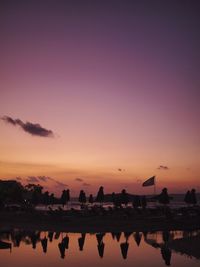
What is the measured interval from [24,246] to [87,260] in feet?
24.4

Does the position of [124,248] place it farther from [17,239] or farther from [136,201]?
[136,201]

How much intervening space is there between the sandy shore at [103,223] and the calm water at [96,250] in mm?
3201

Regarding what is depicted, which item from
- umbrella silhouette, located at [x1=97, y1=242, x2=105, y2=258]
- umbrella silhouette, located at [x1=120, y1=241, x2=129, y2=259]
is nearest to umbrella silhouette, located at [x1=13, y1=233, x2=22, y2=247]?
umbrella silhouette, located at [x1=97, y1=242, x2=105, y2=258]

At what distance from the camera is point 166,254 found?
24828 millimetres

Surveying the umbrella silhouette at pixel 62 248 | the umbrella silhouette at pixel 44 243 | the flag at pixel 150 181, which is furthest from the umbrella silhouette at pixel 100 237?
the flag at pixel 150 181

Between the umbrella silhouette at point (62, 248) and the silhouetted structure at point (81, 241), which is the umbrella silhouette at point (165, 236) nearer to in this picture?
the silhouetted structure at point (81, 241)

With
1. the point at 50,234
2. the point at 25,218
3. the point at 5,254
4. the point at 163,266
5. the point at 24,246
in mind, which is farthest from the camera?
the point at 25,218

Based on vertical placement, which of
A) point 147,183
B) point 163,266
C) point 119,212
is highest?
point 147,183

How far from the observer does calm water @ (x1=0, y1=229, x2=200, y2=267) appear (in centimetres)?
2248

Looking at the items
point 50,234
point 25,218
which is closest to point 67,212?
point 25,218

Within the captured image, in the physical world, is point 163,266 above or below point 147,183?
below

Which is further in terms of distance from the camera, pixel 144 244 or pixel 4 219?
pixel 4 219

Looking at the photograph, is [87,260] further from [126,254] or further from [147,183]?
[147,183]

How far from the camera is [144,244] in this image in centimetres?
2948
